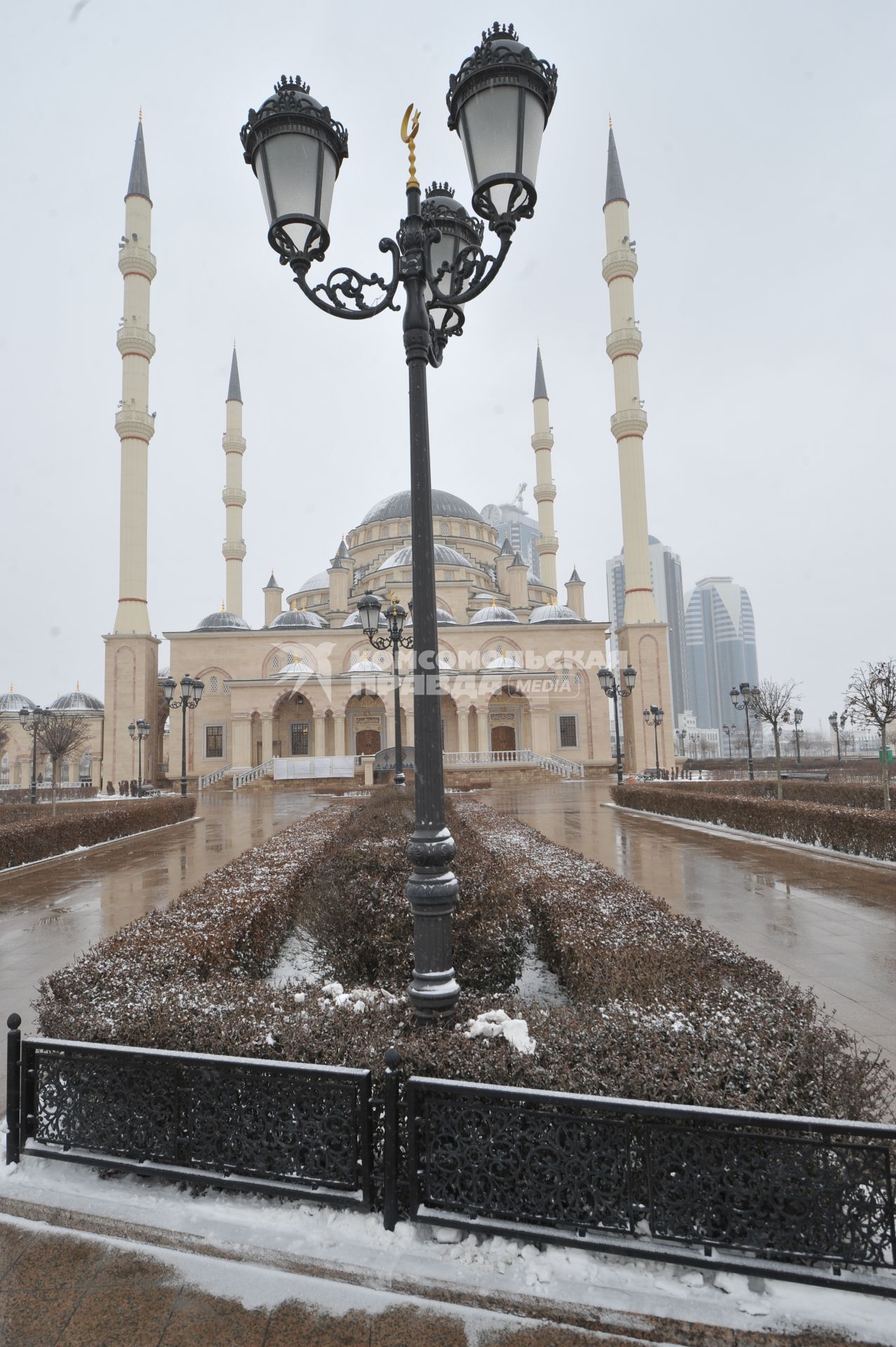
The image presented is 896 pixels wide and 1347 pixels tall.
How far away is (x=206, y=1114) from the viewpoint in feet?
9.18

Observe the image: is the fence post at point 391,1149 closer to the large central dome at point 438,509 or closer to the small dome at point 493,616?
the small dome at point 493,616

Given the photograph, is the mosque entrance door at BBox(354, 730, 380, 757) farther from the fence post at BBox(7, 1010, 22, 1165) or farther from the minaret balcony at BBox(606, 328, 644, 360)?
the fence post at BBox(7, 1010, 22, 1165)

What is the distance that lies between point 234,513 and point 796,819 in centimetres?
4426

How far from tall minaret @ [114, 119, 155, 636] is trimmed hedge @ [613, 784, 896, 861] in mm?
31145

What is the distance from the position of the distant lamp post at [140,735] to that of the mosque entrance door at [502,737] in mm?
19752

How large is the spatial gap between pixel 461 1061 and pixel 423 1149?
316 mm

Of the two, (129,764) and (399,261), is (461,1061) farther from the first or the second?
(129,764)

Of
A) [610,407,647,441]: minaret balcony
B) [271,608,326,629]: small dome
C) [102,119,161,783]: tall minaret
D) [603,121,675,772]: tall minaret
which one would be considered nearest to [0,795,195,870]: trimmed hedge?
[102,119,161,783]: tall minaret

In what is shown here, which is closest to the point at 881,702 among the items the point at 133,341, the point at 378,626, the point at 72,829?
the point at 378,626

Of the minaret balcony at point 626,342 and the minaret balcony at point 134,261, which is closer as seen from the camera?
the minaret balcony at point 134,261

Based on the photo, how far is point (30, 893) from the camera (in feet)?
31.5

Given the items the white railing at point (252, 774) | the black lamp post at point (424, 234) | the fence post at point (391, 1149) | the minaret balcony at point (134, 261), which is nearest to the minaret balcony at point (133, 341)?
the minaret balcony at point (134, 261)

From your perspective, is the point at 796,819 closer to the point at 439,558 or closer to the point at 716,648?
the point at 439,558

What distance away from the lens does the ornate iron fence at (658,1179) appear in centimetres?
224
